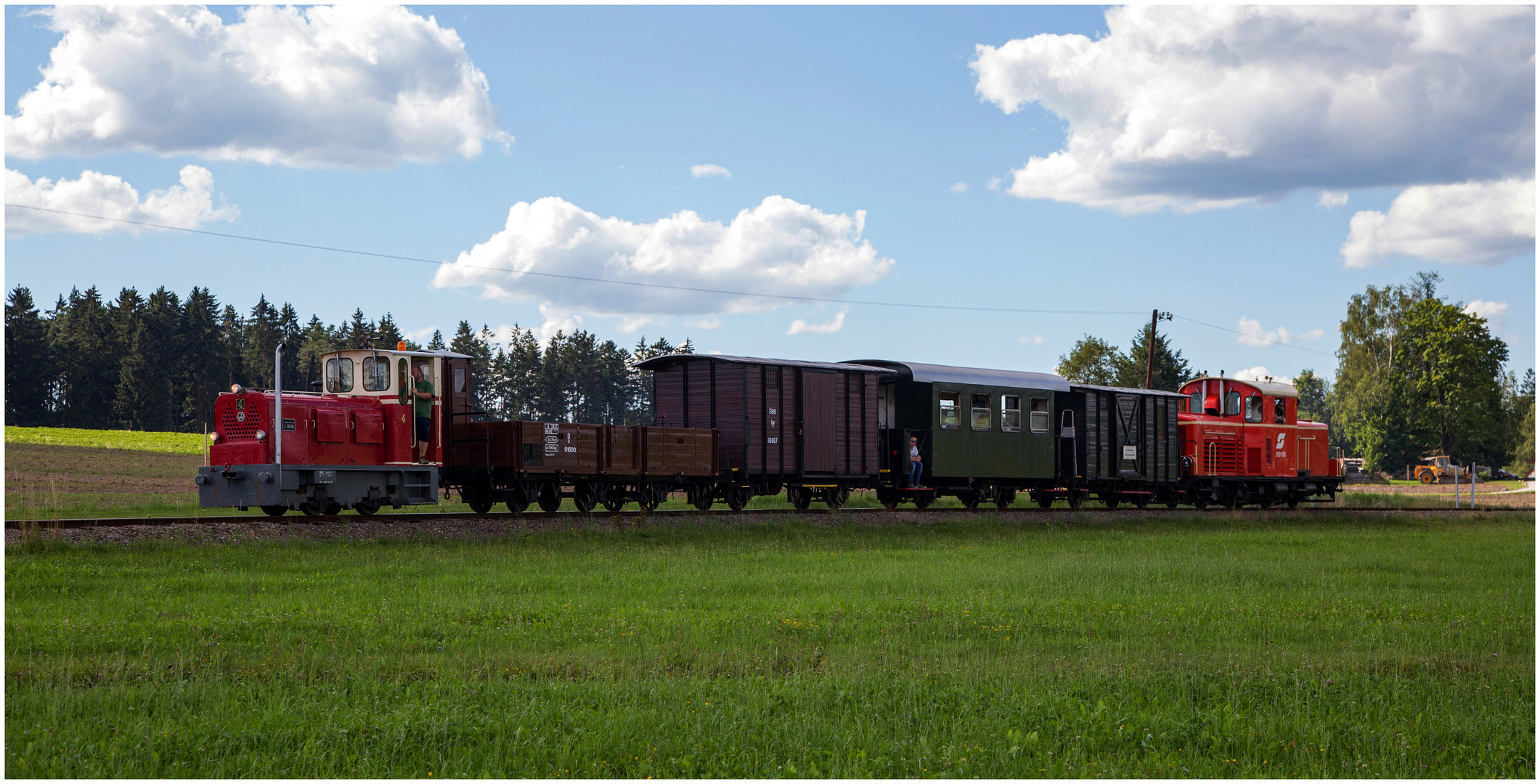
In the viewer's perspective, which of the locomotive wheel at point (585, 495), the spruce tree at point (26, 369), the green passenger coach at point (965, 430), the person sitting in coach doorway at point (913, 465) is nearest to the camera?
the locomotive wheel at point (585, 495)

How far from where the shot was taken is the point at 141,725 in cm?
764

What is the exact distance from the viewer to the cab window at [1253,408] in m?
35.3

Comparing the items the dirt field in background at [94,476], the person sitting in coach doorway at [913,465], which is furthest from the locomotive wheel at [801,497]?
the dirt field in background at [94,476]

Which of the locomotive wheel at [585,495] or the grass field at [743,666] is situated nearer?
the grass field at [743,666]

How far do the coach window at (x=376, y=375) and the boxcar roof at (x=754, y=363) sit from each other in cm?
657

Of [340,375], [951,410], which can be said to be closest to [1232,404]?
[951,410]

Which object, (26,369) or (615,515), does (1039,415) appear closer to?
(615,515)

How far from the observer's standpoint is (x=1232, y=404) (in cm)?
3562

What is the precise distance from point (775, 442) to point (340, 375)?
31.7ft

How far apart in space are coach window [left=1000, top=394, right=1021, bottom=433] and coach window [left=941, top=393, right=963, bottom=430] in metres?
1.59

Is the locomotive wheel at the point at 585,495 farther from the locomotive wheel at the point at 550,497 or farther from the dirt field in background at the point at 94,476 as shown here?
the dirt field in background at the point at 94,476

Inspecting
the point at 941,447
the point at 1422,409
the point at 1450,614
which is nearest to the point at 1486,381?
the point at 1422,409

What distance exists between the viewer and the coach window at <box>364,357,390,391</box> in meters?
22.2

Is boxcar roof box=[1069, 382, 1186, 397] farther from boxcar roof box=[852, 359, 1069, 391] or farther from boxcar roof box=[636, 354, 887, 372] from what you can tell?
boxcar roof box=[636, 354, 887, 372]
